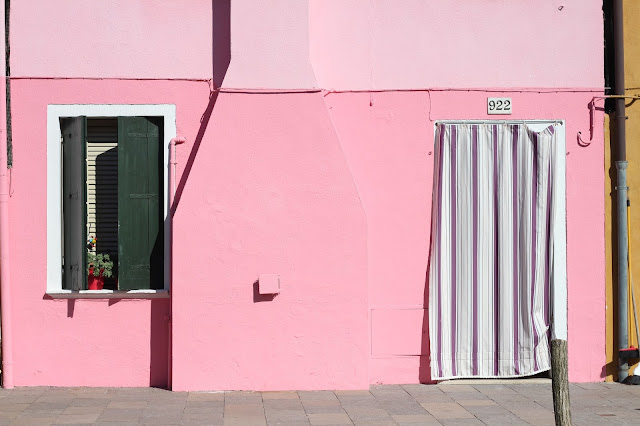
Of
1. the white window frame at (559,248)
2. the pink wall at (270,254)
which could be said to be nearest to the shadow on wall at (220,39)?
the pink wall at (270,254)

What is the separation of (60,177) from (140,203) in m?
0.93

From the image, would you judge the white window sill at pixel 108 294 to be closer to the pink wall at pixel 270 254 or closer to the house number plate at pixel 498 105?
the pink wall at pixel 270 254

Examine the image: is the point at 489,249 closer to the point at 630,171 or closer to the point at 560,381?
the point at 630,171

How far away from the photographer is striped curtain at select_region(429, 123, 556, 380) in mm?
10945

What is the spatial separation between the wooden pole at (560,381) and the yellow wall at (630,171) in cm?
446

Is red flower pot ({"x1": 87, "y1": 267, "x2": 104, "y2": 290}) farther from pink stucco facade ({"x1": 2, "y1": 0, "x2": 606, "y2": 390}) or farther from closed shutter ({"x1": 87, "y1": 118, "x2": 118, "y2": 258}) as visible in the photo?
closed shutter ({"x1": 87, "y1": 118, "x2": 118, "y2": 258})

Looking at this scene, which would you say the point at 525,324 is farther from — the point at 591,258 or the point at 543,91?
the point at 543,91

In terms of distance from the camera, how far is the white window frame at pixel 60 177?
35.1ft

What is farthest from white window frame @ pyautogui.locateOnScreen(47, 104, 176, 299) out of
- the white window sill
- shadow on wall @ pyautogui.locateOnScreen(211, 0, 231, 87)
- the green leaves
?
shadow on wall @ pyautogui.locateOnScreen(211, 0, 231, 87)

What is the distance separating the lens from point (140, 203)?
426 inches

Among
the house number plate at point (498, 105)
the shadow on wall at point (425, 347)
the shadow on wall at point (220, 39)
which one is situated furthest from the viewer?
the house number plate at point (498, 105)

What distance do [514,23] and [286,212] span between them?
3.44m

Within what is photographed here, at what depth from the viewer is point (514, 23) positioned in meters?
11.1

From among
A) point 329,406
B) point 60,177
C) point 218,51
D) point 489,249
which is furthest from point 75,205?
point 489,249
